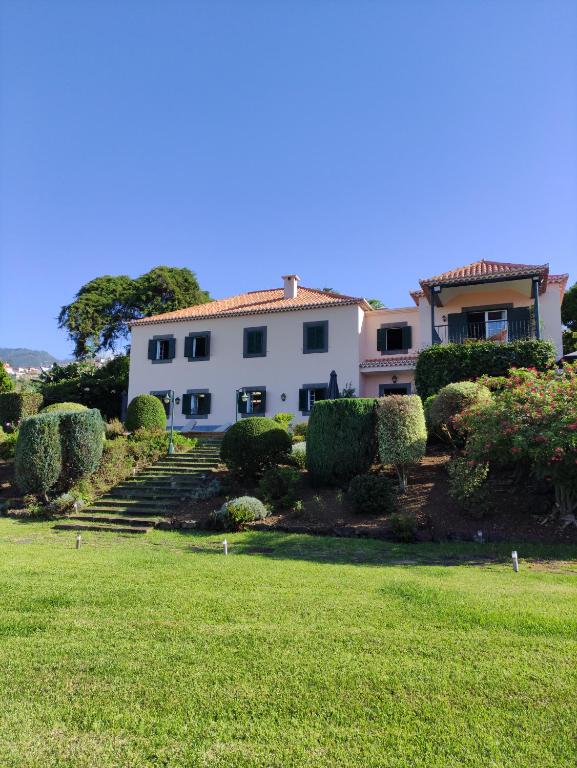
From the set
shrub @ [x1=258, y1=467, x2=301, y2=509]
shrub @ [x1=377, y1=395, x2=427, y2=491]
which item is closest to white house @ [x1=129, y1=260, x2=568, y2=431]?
shrub @ [x1=377, y1=395, x2=427, y2=491]

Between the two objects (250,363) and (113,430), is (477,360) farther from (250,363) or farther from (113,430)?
(113,430)

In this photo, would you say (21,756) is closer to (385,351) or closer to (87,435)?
(87,435)

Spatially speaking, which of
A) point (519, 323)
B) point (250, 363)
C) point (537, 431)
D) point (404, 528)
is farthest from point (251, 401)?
point (537, 431)

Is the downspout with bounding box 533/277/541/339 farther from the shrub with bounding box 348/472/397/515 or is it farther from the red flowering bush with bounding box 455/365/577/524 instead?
the shrub with bounding box 348/472/397/515

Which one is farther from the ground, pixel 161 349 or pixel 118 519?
pixel 161 349

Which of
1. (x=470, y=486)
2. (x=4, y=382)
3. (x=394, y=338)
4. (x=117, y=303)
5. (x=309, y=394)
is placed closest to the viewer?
(x=470, y=486)

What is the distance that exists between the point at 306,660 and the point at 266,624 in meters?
0.84

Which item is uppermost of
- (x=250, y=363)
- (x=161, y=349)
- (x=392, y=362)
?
(x=161, y=349)

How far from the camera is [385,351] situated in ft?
79.1

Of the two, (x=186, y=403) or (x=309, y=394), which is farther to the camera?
(x=186, y=403)

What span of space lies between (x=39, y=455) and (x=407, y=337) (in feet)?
52.8

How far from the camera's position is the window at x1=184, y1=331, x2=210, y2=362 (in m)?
25.6

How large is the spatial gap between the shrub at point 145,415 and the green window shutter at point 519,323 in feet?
46.1

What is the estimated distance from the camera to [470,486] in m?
10.2
